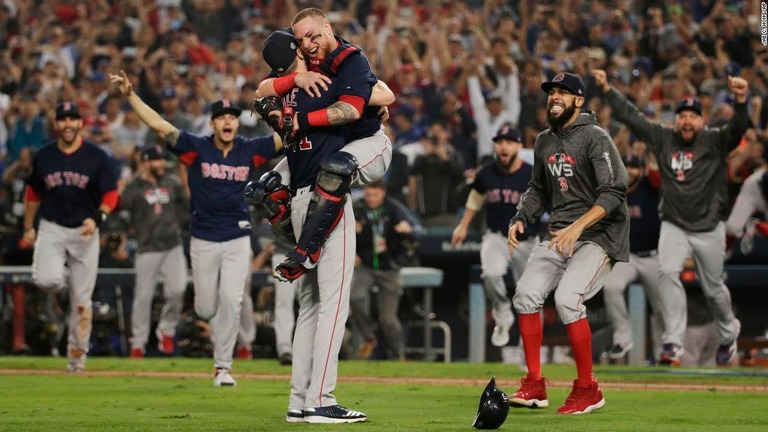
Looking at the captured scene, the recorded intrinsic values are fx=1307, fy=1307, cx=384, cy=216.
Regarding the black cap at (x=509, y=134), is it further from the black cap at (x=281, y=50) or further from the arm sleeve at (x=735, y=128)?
the black cap at (x=281, y=50)

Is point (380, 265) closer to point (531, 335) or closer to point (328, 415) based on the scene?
point (531, 335)

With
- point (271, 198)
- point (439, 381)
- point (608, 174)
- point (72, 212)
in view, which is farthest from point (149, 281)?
point (271, 198)

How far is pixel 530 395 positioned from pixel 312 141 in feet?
8.13

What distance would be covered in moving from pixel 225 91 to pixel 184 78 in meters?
2.07

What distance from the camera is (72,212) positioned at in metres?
13.4

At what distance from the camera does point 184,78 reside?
22.1 metres

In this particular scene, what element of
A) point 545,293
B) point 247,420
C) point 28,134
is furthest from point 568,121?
point 28,134

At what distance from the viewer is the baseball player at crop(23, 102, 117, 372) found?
1326cm

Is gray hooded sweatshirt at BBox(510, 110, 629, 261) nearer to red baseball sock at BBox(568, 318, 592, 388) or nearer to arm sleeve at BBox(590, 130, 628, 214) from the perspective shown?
arm sleeve at BBox(590, 130, 628, 214)

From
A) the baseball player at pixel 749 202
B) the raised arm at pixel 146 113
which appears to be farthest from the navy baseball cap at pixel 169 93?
the baseball player at pixel 749 202

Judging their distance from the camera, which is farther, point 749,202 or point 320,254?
point 749,202

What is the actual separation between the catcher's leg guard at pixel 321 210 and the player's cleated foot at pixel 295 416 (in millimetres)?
851

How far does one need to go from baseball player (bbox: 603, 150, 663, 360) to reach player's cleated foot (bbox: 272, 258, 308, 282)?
26.0 feet

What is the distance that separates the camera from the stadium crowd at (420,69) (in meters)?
18.6
